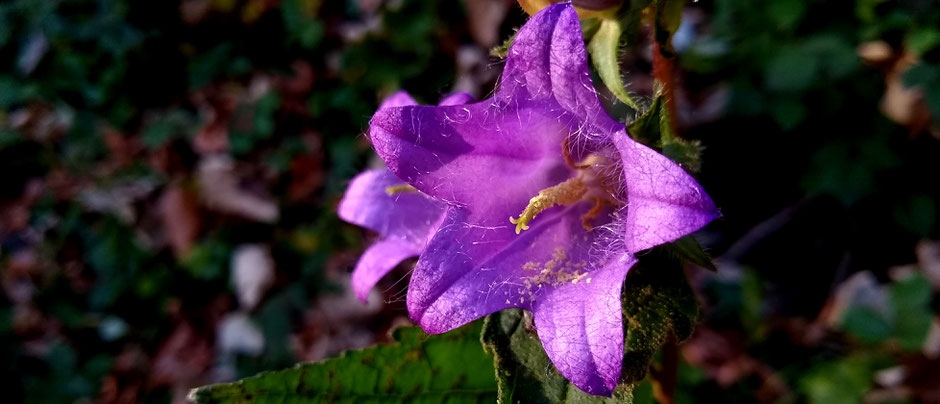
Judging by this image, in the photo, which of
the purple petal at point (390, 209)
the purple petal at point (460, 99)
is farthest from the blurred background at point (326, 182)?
the purple petal at point (460, 99)

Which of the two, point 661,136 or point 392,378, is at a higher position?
point 661,136

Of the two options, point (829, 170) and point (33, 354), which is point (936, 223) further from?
point (33, 354)

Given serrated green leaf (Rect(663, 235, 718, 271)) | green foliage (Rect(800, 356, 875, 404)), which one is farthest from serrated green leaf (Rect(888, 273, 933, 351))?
serrated green leaf (Rect(663, 235, 718, 271))

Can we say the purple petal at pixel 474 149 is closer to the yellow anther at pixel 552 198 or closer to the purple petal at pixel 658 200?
the yellow anther at pixel 552 198

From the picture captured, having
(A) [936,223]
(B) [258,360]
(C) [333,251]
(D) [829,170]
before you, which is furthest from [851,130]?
(B) [258,360]

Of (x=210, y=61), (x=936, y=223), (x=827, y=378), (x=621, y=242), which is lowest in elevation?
(x=827, y=378)

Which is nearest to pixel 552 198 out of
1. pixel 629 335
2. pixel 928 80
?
pixel 629 335

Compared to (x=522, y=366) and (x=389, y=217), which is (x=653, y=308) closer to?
(x=522, y=366)
